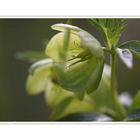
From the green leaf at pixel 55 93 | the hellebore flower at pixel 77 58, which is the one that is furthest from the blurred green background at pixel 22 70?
the hellebore flower at pixel 77 58

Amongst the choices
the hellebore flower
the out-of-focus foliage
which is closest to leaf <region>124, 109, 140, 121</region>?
the out-of-focus foliage

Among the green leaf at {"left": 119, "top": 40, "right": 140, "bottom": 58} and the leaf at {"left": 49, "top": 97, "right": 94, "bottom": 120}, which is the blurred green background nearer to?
the leaf at {"left": 49, "top": 97, "right": 94, "bottom": 120}

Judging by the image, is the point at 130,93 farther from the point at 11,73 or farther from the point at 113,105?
the point at 11,73

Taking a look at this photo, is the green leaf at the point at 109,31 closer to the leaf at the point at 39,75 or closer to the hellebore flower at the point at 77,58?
the hellebore flower at the point at 77,58

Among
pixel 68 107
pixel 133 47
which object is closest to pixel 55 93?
pixel 68 107

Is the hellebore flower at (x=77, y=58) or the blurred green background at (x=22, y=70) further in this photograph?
the blurred green background at (x=22, y=70)

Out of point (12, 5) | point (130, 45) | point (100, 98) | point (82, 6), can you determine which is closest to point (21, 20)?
point (12, 5)
